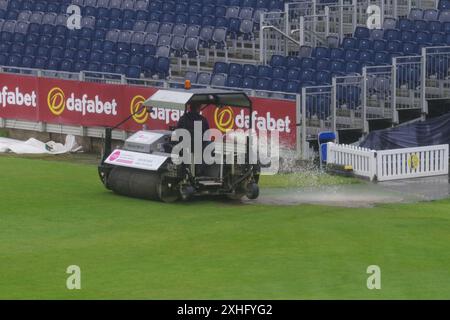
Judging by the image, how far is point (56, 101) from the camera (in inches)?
1387

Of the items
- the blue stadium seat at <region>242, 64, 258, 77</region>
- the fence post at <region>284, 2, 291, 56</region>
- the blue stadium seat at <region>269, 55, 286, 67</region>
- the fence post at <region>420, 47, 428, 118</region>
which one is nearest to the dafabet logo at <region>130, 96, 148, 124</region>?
the blue stadium seat at <region>242, 64, 258, 77</region>

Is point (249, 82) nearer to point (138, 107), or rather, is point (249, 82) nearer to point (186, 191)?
point (138, 107)

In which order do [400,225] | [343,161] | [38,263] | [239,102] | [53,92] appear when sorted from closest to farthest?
[38,263] → [400,225] → [239,102] → [343,161] → [53,92]

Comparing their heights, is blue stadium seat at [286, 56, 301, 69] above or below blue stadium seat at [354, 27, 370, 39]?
below

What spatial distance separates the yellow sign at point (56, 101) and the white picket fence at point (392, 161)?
27.8 feet

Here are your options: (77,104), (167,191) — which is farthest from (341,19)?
(167,191)

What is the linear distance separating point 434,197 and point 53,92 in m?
12.5

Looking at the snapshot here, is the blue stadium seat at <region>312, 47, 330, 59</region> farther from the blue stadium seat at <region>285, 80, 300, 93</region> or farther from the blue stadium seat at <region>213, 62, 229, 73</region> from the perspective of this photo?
the blue stadium seat at <region>213, 62, 229, 73</region>

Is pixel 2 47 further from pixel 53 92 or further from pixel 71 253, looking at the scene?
pixel 71 253

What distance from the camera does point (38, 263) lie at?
19344 mm

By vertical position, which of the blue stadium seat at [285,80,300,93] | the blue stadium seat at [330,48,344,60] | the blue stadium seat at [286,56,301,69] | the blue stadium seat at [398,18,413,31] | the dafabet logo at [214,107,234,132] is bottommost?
the dafabet logo at [214,107,234,132]

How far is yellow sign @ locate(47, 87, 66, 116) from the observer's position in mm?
35062

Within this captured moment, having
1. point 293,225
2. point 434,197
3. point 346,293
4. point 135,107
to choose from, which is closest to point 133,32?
point 135,107

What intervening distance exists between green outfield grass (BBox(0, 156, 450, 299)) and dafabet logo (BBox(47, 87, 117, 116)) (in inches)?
269
